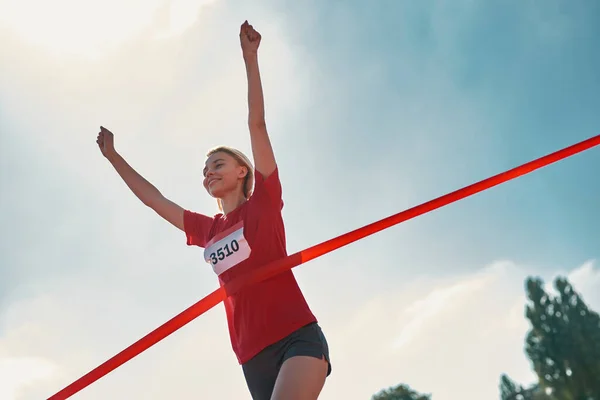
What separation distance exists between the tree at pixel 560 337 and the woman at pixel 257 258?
39879mm

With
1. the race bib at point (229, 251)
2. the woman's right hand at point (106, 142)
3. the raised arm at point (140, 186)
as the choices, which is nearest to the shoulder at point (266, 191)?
the race bib at point (229, 251)

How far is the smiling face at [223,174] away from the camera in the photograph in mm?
4141

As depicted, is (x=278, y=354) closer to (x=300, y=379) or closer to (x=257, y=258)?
(x=300, y=379)

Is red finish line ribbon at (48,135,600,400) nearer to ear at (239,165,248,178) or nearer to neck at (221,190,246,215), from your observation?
neck at (221,190,246,215)

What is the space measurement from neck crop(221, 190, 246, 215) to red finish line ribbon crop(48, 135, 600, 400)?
60cm

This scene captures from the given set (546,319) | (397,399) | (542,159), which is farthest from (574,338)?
(542,159)

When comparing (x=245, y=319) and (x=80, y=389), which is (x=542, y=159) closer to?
(x=245, y=319)

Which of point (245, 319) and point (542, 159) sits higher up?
point (542, 159)

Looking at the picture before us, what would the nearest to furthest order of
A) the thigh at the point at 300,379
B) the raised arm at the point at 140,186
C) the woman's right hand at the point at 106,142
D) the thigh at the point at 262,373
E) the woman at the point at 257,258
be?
1. the thigh at the point at 300,379
2. the woman at the point at 257,258
3. the thigh at the point at 262,373
4. the raised arm at the point at 140,186
5. the woman's right hand at the point at 106,142

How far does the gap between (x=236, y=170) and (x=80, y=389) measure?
67.8 inches

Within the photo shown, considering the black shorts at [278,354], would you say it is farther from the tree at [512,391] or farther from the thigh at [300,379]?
the tree at [512,391]

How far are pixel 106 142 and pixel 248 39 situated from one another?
73.0 inches

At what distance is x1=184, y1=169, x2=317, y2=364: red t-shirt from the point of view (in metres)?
3.38

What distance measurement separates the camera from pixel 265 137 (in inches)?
149
